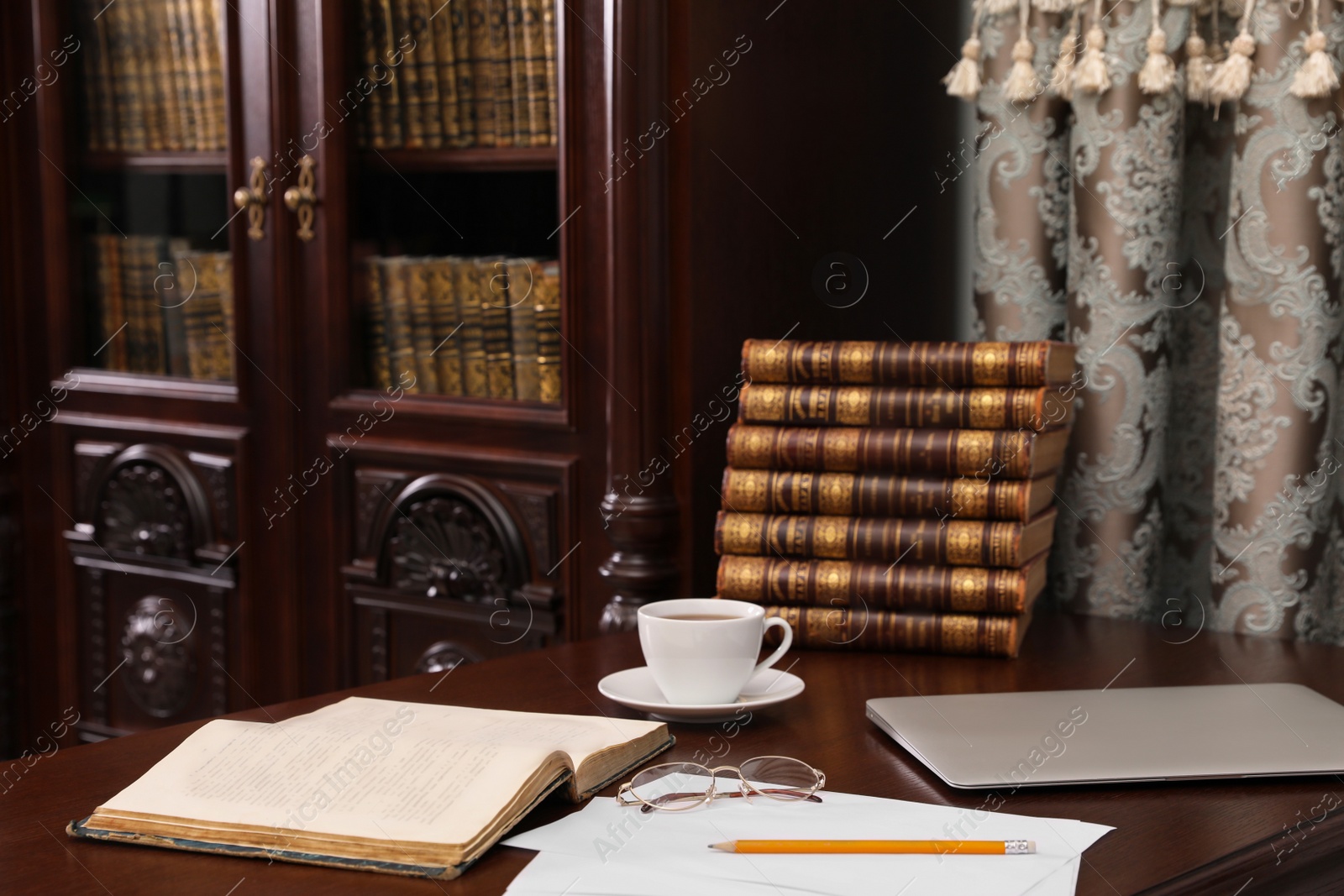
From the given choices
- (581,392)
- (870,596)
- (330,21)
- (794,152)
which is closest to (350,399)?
(581,392)

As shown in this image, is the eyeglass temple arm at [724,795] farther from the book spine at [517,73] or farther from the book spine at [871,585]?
the book spine at [517,73]

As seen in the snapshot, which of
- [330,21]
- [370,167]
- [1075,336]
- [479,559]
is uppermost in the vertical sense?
[330,21]

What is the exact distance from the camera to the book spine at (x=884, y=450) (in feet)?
3.91

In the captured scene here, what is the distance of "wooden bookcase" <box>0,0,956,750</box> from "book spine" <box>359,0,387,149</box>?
0.6 inches

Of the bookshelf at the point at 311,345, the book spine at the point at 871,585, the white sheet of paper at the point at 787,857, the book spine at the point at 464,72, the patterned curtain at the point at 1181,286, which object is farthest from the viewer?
the book spine at the point at 464,72

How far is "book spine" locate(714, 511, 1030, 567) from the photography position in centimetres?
119

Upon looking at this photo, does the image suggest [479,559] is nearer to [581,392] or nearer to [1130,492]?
[581,392]

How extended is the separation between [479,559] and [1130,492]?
784 mm

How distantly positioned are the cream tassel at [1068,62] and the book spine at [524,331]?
2.12 ft

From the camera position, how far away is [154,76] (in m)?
1.98

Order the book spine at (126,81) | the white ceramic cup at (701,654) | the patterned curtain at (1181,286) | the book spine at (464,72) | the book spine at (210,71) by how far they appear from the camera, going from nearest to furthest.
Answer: the white ceramic cup at (701,654)
the patterned curtain at (1181,286)
the book spine at (464,72)
the book spine at (210,71)
the book spine at (126,81)

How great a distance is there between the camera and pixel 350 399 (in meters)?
1.73

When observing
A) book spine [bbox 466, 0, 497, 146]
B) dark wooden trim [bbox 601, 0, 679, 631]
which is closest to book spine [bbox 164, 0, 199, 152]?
book spine [bbox 466, 0, 497, 146]

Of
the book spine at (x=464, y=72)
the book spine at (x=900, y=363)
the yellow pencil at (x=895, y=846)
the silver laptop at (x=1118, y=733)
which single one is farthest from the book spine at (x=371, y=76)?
the yellow pencil at (x=895, y=846)
